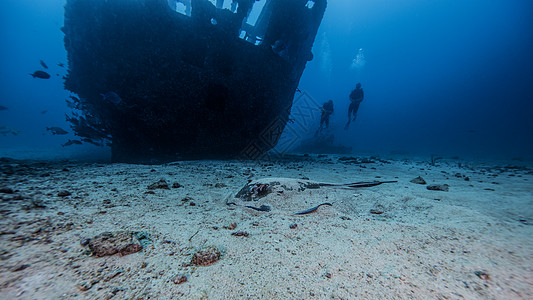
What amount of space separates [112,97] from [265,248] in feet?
20.2

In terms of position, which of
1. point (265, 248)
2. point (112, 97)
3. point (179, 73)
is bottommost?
point (265, 248)

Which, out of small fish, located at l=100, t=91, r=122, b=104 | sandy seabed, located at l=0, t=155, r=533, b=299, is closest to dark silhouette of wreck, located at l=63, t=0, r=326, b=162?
small fish, located at l=100, t=91, r=122, b=104

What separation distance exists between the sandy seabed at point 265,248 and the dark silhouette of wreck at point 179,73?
3.70 m

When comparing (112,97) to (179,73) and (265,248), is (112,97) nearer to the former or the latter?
(179,73)

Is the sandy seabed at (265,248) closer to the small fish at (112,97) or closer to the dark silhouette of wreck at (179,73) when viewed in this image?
the small fish at (112,97)

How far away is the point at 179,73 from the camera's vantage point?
5.54 meters

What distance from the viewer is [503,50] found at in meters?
72.7

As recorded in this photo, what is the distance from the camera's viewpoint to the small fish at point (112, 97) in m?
4.95

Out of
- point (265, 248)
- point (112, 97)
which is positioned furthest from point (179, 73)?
point (265, 248)

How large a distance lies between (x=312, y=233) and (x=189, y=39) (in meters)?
6.42

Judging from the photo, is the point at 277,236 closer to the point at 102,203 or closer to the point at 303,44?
the point at 102,203

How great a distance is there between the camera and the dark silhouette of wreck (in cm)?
489

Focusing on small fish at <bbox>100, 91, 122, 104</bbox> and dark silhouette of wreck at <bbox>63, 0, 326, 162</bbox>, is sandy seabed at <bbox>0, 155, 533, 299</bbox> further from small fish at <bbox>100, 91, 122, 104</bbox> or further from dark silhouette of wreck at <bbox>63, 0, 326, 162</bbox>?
dark silhouette of wreck at <bbox>63, 0, 326, 162</bbox>

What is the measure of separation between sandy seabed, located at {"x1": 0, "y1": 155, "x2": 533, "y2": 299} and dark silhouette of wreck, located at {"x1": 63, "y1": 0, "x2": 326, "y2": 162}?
12.1 feet
